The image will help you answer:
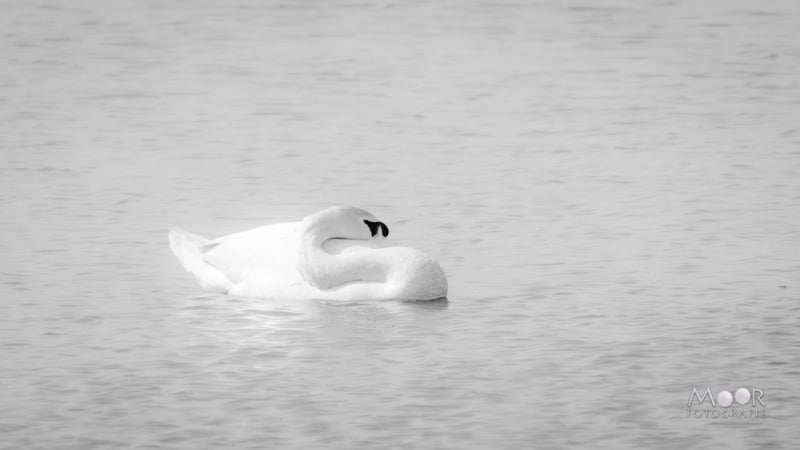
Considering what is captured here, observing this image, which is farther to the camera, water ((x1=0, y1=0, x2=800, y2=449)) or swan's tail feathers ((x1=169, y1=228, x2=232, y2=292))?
swan's tail feathers ((x1=169, y1=228, x2=232, y2=292))

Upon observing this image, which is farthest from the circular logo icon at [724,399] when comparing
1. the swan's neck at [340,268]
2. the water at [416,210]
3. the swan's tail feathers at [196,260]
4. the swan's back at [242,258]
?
the swan's tail feathers at [196,260]

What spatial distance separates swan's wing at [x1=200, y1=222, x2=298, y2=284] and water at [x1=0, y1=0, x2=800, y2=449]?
279 mm

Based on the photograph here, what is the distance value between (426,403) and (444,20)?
1425cm

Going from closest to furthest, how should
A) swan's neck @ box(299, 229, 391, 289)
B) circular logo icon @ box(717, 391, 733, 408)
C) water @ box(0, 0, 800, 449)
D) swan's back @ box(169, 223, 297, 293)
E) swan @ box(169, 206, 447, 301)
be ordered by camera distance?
circular logo icon @ box(717, 391, 733, 408) < water @ box(0, 0, 800, 449) < swan @ box(169, 206, 447, 301) < swan's neck @ box(299, 229, 391, 289) < swan's back @ box(169, 223, 297, 293)

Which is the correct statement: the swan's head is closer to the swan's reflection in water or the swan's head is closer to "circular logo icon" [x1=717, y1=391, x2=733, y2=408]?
the swan's reflection in water

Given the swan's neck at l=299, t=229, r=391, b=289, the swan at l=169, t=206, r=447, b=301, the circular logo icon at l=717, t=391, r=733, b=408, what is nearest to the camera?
the circular logo icon at l=717, t=391, r=733, b=408

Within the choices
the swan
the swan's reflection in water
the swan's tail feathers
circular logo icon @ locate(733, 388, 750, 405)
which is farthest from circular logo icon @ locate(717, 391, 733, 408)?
the swan's tail feathers

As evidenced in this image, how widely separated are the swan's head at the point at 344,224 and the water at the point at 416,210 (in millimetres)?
585

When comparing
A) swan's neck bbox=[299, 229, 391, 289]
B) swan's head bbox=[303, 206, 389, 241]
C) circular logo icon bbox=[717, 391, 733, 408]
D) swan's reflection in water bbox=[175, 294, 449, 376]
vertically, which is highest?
swan's head bbox=[303, 206, 389, 241]

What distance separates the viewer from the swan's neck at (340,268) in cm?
1220

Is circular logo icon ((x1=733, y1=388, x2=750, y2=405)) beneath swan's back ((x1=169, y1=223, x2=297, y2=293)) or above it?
beneath

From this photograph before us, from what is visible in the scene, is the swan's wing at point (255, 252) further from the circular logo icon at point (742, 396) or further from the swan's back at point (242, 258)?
the circular logo icon at point (742, 396)

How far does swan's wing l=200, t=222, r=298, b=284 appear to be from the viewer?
1241 centimetres

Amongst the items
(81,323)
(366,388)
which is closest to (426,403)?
(366,388)
